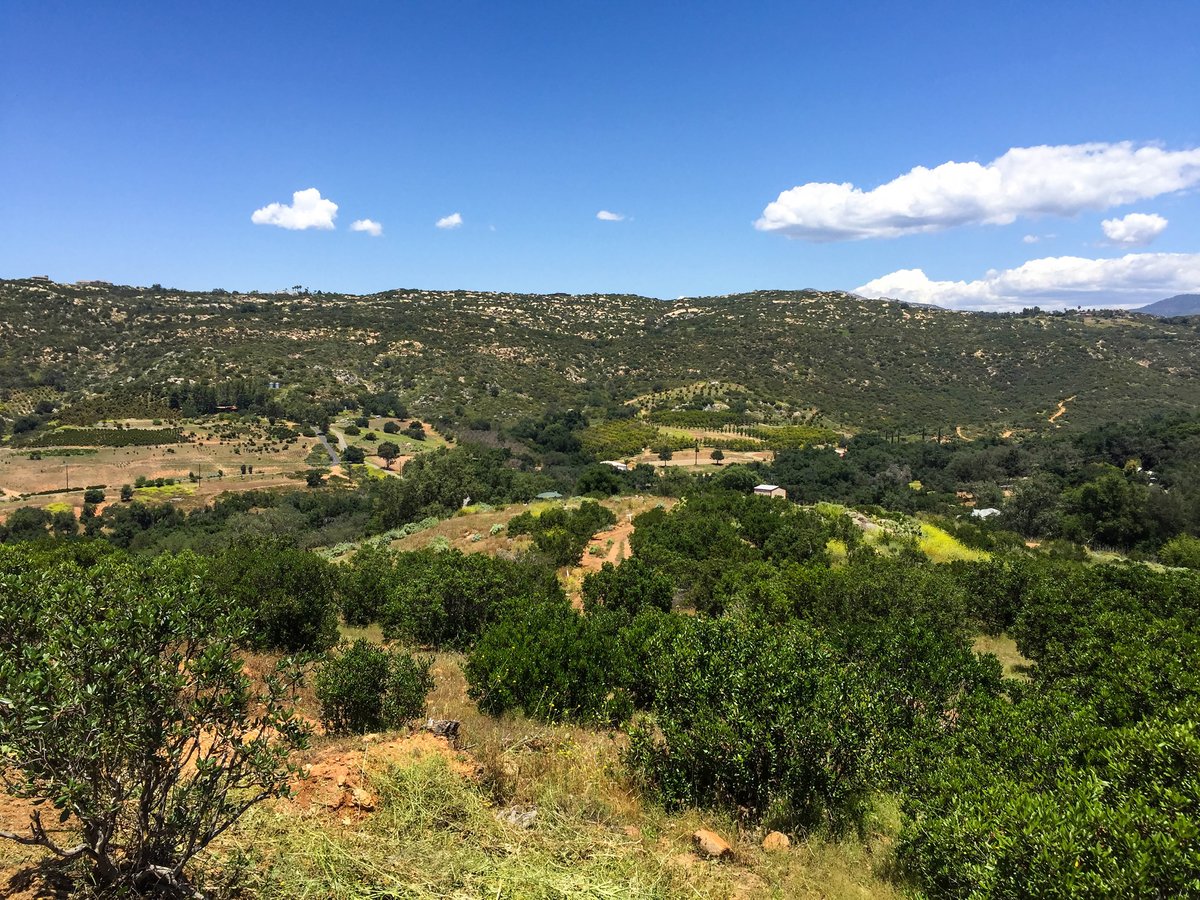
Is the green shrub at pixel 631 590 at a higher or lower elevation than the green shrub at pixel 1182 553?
higher

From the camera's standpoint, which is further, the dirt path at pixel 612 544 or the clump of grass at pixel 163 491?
the clump of grass at pixel 163 491

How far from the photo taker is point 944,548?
2834cm

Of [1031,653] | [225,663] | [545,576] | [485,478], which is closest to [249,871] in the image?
[225,663]

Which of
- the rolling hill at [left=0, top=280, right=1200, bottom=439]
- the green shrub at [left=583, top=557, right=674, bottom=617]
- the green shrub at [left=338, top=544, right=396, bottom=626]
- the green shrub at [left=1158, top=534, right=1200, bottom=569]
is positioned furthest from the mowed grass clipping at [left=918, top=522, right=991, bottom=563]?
the rolling hill at [left=0, top=280, right=1200, bottom=439]

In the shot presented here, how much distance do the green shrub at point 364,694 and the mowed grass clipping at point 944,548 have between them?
25161 millimetres

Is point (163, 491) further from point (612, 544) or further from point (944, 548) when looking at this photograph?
point (944, 548)

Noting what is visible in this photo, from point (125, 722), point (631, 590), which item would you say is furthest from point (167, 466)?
point (125, 722)

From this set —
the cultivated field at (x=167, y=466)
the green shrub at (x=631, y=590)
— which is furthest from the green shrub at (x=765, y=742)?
the cultivated field at (x=167, y=466)

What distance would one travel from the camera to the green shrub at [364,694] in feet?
26.2

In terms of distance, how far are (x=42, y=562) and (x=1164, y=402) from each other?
124383mm

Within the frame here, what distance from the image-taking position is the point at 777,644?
7.59 metres

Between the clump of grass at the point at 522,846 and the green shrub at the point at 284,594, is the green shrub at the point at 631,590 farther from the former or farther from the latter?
the clump of grass at the point at 522,846

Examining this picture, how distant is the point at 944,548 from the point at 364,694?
2873 cm

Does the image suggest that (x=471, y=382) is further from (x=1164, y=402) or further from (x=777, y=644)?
(x=1164, y=402)
